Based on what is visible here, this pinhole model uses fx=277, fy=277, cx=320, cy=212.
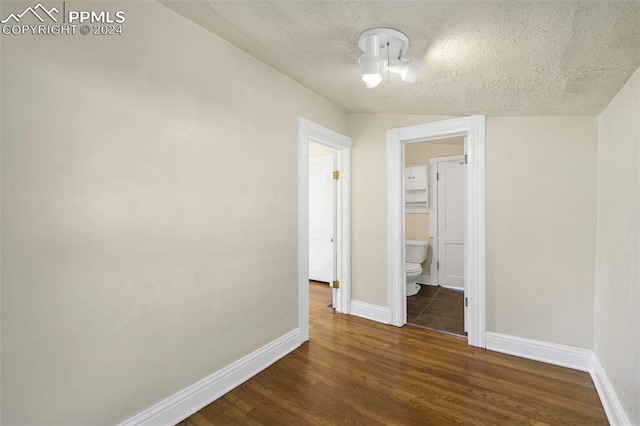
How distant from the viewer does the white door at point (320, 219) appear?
14.3 feet

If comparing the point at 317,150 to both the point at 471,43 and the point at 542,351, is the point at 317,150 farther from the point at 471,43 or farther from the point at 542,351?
the point at 542,351

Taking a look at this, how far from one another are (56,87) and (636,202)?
9.10 ft

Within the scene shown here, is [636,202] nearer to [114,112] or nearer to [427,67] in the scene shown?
[427,67]

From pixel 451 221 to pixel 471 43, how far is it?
3282 mm

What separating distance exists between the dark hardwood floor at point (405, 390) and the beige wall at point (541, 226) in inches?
15.2

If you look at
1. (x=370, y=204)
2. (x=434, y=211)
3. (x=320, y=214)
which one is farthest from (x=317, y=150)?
(x=434, y=211)

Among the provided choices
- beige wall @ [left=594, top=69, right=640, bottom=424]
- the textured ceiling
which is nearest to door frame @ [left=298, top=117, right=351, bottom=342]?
the textured ceiling

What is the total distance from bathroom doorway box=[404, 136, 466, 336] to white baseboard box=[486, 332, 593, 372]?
4.80 feet

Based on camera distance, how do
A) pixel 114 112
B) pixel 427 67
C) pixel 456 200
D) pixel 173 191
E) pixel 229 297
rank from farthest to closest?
pixel 456 200
pixel 229 297
pixel 427 67
pixel 173 191
pixel 114 112

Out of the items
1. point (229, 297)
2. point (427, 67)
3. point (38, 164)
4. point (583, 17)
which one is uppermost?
point (427, 67)

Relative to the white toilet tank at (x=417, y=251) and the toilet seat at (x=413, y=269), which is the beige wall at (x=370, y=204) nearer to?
the toilet seat at (x=413, y=269)

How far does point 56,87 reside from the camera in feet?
3.91

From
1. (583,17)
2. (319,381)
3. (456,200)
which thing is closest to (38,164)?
(319,381)

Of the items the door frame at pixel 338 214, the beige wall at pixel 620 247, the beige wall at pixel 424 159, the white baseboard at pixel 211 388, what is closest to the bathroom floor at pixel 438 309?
the beige wall at pixel 424 159
